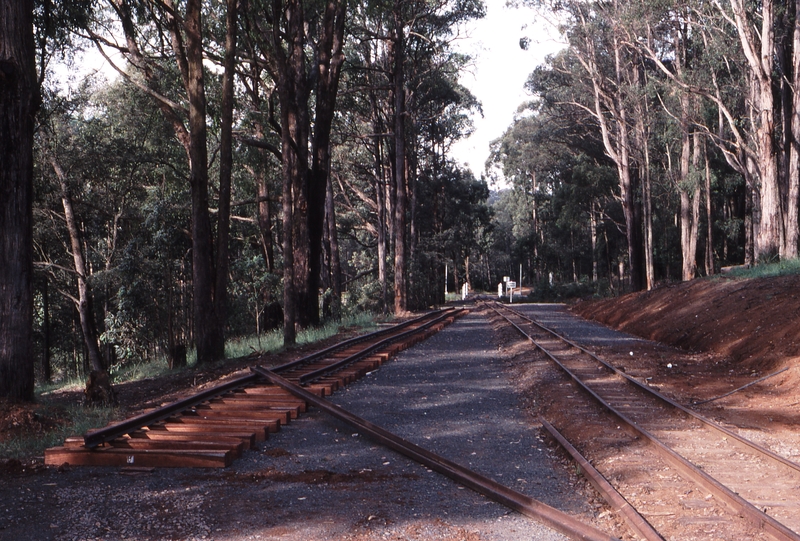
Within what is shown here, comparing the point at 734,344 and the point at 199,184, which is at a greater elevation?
the point at 199,184

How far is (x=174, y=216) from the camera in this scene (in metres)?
23.3

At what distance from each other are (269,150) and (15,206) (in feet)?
42.7

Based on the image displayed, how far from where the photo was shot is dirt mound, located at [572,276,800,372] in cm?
1331

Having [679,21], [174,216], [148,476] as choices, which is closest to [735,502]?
[148,476]

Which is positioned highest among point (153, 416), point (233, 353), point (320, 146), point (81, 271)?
point (320, 146)

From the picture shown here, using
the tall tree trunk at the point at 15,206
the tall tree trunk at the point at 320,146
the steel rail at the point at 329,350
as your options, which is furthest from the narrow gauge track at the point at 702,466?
the tall tree trunk at the point at 320,146

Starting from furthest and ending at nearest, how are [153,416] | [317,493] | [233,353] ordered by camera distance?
[233,353], [153,416], [317,493]

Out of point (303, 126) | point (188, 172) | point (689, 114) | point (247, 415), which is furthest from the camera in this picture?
point (689, 114)

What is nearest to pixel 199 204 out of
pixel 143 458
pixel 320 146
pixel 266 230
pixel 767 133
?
pixel 320 146

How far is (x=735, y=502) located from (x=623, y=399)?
16.3ft

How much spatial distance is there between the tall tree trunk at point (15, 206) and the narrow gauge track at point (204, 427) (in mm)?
2522

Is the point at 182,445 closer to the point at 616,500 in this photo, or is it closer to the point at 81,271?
the point at 616,500

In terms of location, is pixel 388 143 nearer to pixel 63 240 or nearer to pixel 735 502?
pixel 63 240

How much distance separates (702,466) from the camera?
6.64m
